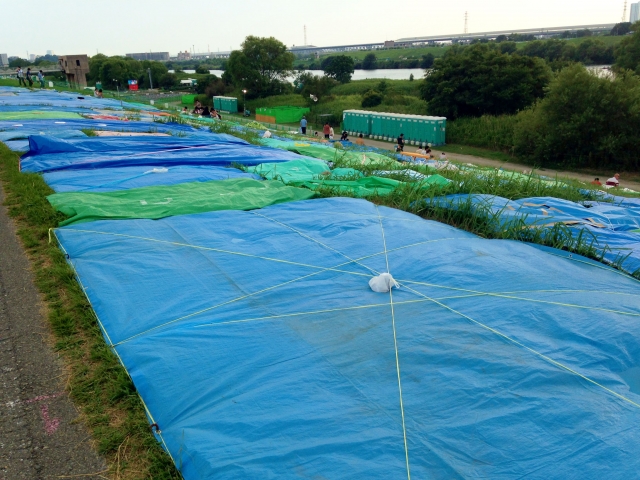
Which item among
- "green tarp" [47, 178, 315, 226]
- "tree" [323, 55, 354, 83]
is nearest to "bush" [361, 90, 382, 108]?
"tree" [323, 55, 354, 83]

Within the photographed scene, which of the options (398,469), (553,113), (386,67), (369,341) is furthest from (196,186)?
(386,67)

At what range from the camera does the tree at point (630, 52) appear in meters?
33.8

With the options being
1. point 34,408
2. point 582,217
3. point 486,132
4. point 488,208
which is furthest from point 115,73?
point 34,408

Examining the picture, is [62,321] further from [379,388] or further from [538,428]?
[538,428]

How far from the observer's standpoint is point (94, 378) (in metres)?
3.44

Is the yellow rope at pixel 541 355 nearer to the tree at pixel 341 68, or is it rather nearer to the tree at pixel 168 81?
the tree at pixel 341 68

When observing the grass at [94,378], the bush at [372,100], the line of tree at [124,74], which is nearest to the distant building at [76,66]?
the line of tree at [124,74]

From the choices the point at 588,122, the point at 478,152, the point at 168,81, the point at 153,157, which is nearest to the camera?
the point at 153,157

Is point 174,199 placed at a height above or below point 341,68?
below

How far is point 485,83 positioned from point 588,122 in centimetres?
921

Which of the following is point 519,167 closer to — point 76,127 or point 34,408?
point 76,127

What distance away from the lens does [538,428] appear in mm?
2777

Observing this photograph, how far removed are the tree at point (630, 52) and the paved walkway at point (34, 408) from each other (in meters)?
38.7

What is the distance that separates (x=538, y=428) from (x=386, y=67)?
105 metres
